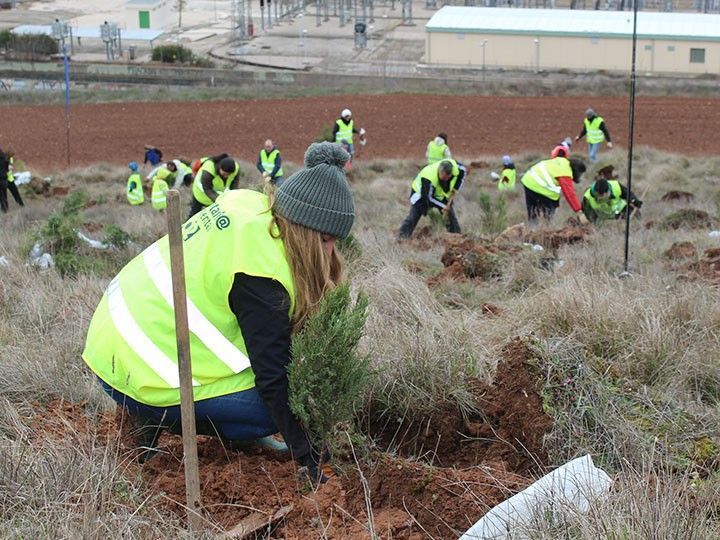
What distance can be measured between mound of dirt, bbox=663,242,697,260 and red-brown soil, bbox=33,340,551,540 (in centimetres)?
570

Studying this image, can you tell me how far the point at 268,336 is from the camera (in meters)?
3.95

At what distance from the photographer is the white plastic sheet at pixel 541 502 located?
356 cm

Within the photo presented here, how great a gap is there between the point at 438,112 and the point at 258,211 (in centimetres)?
3288

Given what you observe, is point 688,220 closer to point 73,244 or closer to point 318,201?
point 73,244

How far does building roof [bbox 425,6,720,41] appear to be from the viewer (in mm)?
47781

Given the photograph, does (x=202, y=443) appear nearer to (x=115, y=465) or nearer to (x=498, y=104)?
(x=115, y=465)

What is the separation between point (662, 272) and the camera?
9.20m

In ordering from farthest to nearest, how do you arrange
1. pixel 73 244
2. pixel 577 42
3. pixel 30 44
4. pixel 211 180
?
pixel 30 44 → pixel 577 42 → pixel 211 180 → pixel 73 244

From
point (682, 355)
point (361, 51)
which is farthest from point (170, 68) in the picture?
point (682, 355)

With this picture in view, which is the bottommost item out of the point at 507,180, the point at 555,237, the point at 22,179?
the point at 22,179

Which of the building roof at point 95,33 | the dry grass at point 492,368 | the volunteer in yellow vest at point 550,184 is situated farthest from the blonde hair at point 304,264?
the building roof at point 95,33

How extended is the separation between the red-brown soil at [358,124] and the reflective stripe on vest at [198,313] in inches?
935

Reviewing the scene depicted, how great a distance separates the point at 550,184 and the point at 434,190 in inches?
64.6

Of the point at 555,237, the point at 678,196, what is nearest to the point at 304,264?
the point at 555,237
